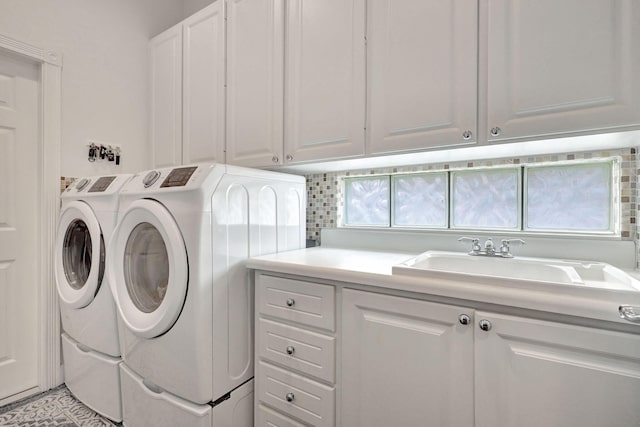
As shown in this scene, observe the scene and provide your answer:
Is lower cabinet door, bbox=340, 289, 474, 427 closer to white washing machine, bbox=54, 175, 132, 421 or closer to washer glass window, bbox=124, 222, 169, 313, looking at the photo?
washer glass window, bbox=124, 222, 169, 313

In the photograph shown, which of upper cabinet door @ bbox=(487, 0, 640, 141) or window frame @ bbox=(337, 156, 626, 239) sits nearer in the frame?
upper cabinet door @ bbox=(487, 0, 640, 141)

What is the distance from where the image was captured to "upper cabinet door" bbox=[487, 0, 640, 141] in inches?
37.3

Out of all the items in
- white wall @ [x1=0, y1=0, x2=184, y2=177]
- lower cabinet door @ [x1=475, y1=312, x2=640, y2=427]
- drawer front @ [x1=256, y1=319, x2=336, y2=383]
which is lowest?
drawer front @ [x1=256, y1=319, x2=336, y2=383]

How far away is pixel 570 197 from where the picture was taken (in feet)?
4.54

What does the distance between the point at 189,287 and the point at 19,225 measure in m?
1.49

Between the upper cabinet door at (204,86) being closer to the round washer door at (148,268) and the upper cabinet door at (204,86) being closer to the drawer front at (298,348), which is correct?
the round washer door at (148,268)

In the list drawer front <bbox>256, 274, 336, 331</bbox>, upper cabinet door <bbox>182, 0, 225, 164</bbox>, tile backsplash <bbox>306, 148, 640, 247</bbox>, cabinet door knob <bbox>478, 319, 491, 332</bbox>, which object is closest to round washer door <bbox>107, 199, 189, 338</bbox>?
drawer front <bbox>256, 274, 336, 331</bbox>

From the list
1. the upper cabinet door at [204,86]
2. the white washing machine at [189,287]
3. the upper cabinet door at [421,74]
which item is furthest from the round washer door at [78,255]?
the upper cabinet door at [421,74]

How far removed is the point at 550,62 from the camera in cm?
104

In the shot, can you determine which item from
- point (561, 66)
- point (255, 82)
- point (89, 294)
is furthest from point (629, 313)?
point (89, 294)

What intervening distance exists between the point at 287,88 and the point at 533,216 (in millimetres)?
1411

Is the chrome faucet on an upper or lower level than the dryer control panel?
lower

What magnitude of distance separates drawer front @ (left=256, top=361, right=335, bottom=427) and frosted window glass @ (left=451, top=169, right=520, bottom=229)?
1.08m

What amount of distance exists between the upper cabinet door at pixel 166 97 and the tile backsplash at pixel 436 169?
1.03 metres
